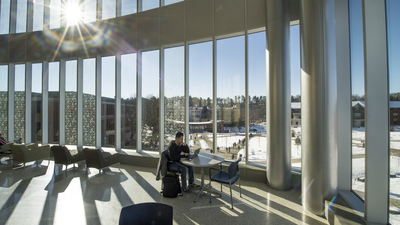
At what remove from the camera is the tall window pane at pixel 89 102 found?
25.0 ft

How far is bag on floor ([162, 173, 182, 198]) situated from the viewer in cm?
398

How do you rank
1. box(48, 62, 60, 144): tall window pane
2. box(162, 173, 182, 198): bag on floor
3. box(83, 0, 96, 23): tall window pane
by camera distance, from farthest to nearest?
box(48, 62, 60, 144): tall window pane < box(83, 0, 96, 23): tall window pane < box(162, 173, 182, 198): bag on floor

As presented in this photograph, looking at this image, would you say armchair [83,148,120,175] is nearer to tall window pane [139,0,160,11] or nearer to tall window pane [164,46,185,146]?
tall window pane [164,46,185,146]

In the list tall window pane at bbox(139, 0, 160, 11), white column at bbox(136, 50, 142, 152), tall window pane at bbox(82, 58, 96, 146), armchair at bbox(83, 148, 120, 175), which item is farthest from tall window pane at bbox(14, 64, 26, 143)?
tall window pane at bbox(139, 0, 160, 11)

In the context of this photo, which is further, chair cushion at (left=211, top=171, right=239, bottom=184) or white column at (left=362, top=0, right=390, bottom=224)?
chair cushion at (left=211, top=171, right=239, bottom=184)

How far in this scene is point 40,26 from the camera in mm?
8383

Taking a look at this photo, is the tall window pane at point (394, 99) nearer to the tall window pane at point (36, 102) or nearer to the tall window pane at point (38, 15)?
the tall window pane at point (36, 102)

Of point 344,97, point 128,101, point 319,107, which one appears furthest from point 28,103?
point 344,97

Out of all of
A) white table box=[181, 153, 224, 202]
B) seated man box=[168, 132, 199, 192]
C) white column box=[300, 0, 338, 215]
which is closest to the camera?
white column box=[300, 0, 338, 215]

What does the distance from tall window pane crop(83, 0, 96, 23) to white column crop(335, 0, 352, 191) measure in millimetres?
8292

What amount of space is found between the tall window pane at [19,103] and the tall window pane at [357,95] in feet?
39.0

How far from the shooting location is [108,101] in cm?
745

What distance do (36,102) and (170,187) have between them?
27.3 feet

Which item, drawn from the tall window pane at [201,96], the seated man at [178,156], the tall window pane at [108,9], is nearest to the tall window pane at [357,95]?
the seated man at [178,156]
